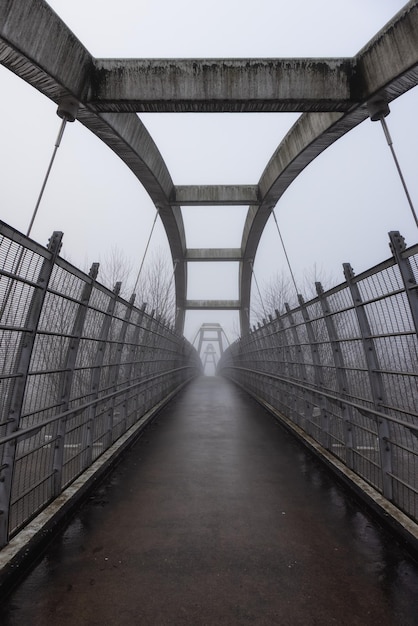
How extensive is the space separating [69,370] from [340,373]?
11.5 ft

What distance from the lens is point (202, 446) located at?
614cm

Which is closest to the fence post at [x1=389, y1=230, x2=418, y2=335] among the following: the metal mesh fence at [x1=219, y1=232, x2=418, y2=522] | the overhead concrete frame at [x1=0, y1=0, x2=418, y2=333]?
the metal mesh fence at [x1=219, y1=232, x2=418, y2=522]

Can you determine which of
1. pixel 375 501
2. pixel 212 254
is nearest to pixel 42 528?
pixel 375 501

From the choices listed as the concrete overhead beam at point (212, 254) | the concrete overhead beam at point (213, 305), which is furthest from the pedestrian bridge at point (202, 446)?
the concrete overhead beam at point (213, 305)

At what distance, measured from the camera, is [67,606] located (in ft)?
7.34

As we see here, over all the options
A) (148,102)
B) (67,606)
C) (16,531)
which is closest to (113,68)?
(148,102)

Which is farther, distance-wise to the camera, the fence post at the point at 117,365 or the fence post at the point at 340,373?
the fence post at the point at 117,365

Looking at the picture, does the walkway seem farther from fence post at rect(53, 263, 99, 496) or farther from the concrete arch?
the concrete arch

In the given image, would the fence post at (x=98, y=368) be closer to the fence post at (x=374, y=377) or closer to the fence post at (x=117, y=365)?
the fence post at (x=117, y=365)

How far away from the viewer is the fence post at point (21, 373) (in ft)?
9.03

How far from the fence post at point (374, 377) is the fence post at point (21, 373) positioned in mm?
3195

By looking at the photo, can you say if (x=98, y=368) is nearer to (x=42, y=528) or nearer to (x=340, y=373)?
(x=42, y=528)

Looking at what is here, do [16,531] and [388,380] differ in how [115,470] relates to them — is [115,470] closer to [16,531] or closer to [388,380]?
[16,531]

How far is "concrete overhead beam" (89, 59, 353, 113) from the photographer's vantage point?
6.93 m
